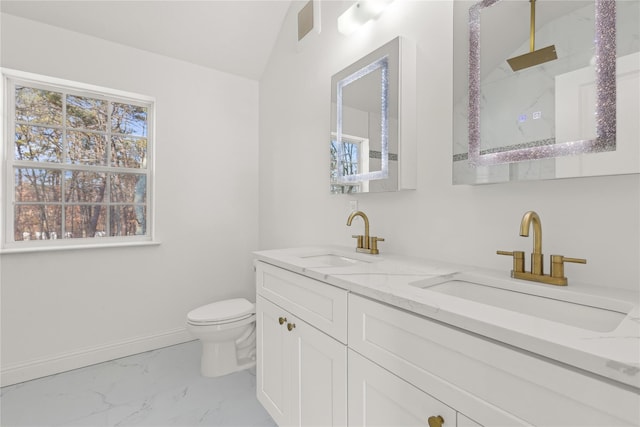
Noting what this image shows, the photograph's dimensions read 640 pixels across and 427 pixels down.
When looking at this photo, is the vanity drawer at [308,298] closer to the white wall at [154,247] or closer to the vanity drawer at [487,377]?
the vanity drawer at [487,377]

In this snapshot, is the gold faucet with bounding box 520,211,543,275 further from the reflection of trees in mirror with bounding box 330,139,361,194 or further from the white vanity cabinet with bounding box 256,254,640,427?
the reflection of trees in mirror with bounding box 330,139,361,194

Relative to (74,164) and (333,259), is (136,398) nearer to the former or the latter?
(333,259)

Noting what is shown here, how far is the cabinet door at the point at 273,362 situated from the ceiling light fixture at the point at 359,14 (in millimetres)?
1633

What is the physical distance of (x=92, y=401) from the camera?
181cm

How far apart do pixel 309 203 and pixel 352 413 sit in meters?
1.45

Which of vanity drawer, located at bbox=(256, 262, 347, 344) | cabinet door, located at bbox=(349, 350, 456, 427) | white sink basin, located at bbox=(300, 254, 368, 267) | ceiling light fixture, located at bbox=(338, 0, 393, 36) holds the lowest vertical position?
cabinet door, located at bbox=(349, 350, 456, 427)

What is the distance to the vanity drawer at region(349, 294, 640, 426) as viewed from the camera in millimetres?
507

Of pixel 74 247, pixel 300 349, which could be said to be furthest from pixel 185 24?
pixel 300 349

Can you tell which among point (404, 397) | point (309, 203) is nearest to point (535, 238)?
point (404, 397)

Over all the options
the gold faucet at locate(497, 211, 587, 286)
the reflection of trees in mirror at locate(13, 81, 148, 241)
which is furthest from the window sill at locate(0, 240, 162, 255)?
the gold faucet at locate(497, 211, 587, 286)

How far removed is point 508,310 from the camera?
78 centimetres

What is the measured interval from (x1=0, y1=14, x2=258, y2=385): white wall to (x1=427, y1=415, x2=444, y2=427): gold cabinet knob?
93.5 inches

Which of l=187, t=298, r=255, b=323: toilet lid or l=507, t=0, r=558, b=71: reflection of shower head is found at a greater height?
l=507, t=0, r=558, b=71: reflection of shower head

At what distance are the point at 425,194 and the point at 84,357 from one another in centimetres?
263
